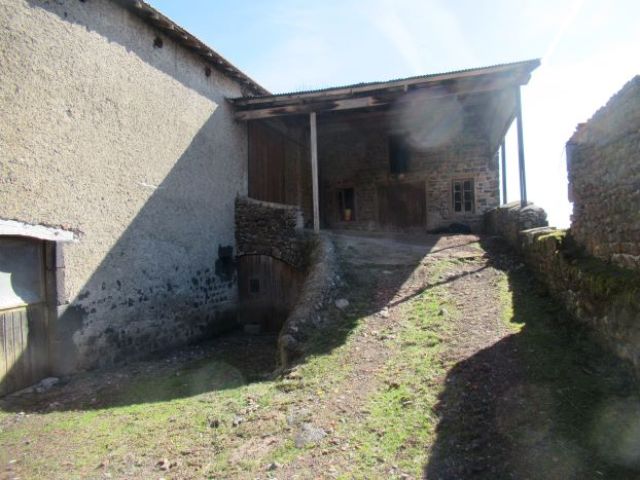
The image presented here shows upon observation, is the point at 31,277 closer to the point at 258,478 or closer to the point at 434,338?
the point at 258,478

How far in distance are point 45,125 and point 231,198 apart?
466 centimetres

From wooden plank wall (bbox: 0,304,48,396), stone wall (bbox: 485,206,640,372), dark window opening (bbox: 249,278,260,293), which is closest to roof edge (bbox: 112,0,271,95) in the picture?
dark window opening (bbox: 249,278,260,293)

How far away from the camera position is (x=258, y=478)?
335 cm

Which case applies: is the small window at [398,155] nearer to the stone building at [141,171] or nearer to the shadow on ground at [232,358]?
the stone building at [141,171]

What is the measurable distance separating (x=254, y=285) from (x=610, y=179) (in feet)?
26.1

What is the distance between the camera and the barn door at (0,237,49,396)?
5.58 m

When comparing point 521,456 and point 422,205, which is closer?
point 521,456

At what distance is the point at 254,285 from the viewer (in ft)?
34.7

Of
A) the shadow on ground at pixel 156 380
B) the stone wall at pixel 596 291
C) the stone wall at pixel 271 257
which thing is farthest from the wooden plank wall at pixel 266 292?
the stone wall at pixel 596 291

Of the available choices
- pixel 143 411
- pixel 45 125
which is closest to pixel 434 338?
pixel 143 411

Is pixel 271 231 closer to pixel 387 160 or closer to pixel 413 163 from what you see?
pixel 387 160

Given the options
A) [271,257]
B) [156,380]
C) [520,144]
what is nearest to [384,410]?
[156,380]

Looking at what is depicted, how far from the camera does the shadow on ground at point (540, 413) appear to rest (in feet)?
9.75

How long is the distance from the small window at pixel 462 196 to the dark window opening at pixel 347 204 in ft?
11.2
